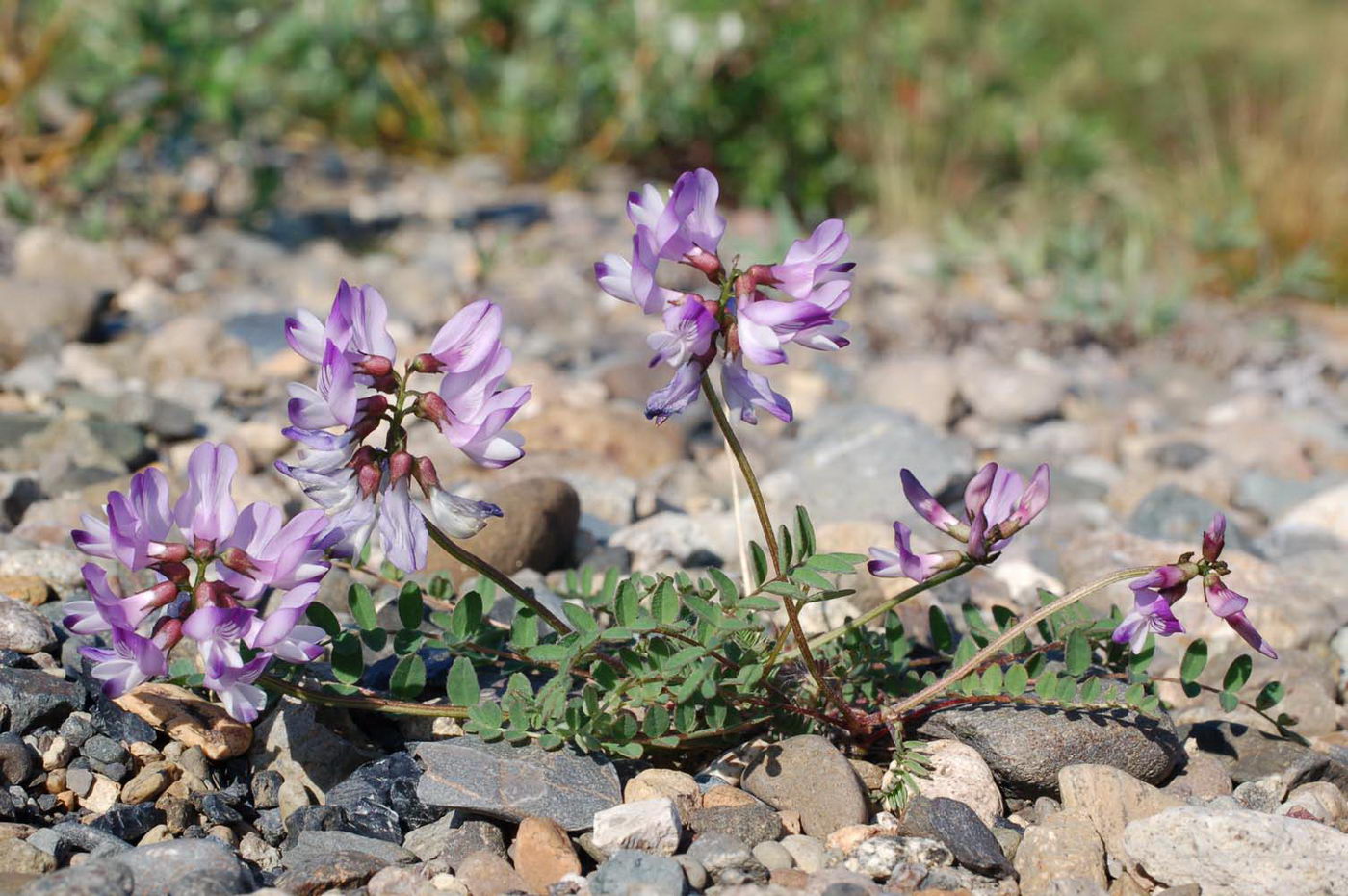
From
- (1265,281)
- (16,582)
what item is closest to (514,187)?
(1265,281)

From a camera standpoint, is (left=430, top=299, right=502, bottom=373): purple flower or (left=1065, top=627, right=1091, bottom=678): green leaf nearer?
(left=430, top=299, right=502, bottom=373): purple flower

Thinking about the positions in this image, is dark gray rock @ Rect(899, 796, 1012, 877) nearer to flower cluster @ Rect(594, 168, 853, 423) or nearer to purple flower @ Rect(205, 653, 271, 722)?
flower cluster @ Rect(594, 168, 853, 423)

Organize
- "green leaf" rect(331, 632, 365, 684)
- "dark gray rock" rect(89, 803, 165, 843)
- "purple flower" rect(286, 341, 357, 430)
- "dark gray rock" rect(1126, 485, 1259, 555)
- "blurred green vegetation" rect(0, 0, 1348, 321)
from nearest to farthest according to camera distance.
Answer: "purple flower" rect(286, 341, 357, 430)
"dark gray rock" rect(89, 803, 165, 843)
"green leaf" rect(331, 632, 365, 684)
"dark gray rock" rect(1126, 485, 1259, 555)
"blurred green vegetation" rect(0, 0, 1348, 321)

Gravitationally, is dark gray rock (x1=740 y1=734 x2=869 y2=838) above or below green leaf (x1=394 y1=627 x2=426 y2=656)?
below

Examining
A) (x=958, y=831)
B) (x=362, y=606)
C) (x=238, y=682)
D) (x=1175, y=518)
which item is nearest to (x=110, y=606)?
(x=238, y=682)

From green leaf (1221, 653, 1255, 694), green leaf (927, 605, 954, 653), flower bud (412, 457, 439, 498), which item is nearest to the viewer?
flower bud (412, 457, 439, 498)

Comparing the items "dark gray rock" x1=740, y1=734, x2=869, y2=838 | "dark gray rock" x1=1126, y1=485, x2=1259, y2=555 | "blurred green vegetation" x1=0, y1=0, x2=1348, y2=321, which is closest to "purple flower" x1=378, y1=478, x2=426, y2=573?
"dark gray rock" x1=740, y1=734, x2=869, y2=838

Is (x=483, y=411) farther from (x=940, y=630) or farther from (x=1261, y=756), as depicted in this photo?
(x=1261, y=756)
